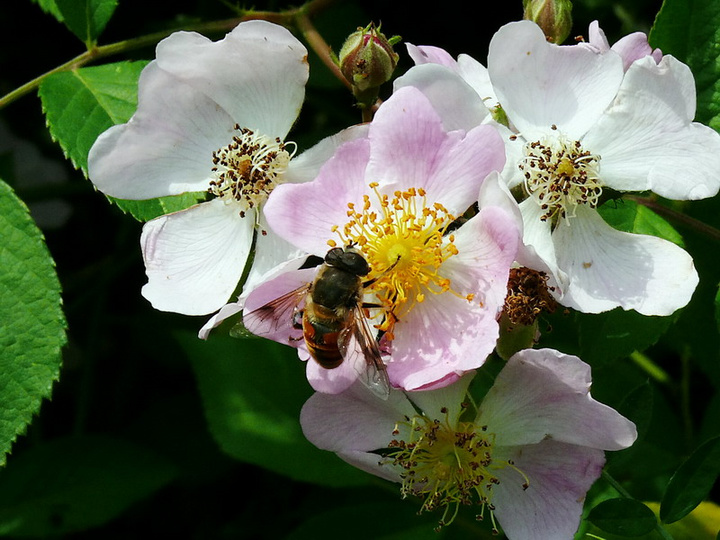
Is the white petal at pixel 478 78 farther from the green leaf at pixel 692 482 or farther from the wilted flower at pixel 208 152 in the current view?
the green leaf at pixel 692 482

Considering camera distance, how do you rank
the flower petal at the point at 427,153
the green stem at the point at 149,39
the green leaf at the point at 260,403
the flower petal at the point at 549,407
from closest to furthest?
1. the flower petal at the point at 549,407
2. the flower petal at the point at 427,153
3. the green stem at the point at 149,39
4. the green leaf at the point at 260,403

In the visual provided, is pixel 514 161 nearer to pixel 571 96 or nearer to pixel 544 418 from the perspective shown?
pixel 571 96

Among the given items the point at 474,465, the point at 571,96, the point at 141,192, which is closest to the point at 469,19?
the point at 571,96

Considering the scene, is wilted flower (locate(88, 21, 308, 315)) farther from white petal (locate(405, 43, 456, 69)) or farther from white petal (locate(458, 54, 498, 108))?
Answer: white petal (locate(458, 54, 498, 108))

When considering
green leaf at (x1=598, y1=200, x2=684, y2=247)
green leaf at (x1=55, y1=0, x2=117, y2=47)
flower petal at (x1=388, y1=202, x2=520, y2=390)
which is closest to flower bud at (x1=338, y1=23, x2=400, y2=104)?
flower petal at (x1=388, y1=202, x2=520, y2=390)

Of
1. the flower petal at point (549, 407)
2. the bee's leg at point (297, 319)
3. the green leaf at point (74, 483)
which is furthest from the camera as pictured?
the green leaf at point (74, 483)

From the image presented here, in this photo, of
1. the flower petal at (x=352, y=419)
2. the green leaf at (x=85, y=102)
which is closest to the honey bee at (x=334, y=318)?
the flower petal at (x=352, y=419)

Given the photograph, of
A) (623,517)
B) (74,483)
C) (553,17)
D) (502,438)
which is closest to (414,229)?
(502,438)
